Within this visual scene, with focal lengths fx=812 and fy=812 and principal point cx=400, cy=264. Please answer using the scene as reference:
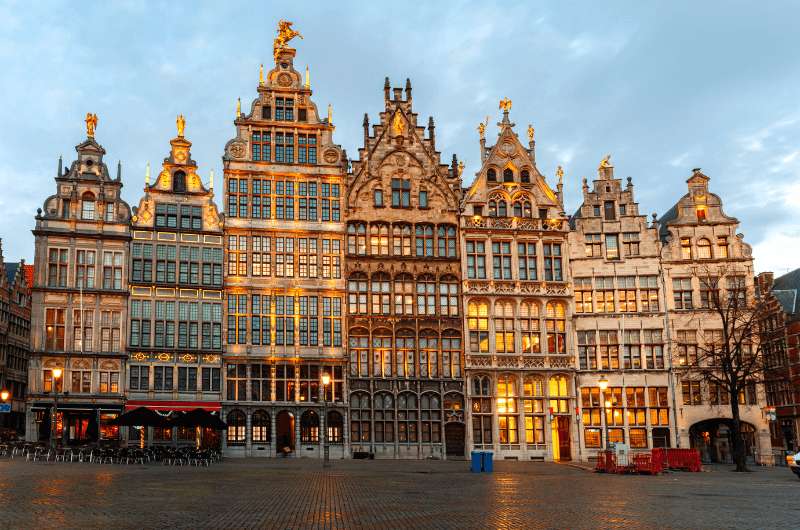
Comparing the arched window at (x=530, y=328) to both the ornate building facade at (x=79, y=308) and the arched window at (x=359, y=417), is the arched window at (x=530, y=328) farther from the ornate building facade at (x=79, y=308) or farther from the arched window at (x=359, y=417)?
the ornate building facade at (x=79, y=308)

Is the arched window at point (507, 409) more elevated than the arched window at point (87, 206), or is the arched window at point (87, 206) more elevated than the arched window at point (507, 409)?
the arched window at point (87, 206)

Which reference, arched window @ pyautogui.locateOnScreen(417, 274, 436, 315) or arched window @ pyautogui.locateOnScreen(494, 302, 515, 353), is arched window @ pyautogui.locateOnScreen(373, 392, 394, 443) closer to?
arched window @ pyautogui.locateOnScreen(417, 274, 436, 315)

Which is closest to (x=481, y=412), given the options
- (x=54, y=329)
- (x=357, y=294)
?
(x=357, y=294)

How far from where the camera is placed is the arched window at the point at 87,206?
50.5 metres

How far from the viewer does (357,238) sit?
53281mm

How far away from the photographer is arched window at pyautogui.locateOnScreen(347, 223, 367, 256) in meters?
53.1

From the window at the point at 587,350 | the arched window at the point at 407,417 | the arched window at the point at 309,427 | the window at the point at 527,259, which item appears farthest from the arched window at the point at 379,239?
the window at the point at 587,350

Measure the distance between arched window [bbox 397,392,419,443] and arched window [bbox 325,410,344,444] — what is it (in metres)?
3.64

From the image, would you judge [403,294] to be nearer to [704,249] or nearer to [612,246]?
[612,246]

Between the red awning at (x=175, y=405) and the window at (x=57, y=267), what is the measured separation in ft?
27.7

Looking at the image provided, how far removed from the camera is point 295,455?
49.5m

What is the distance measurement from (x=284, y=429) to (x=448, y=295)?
1359 cm

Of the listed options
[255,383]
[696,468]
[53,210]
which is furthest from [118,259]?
[696,468]

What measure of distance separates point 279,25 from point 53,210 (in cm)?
1950
